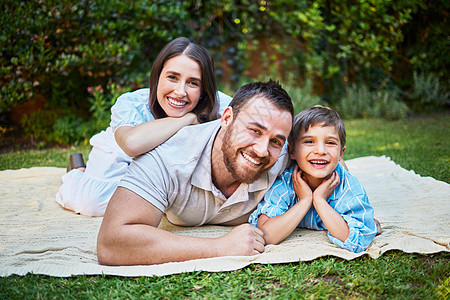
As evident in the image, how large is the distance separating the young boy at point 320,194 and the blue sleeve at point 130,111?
112cm

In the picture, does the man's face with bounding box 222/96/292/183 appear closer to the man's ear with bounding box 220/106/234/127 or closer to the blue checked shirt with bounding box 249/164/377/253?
the man's ear with bounding box 220/106/234/127

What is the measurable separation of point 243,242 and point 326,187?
2.05ft

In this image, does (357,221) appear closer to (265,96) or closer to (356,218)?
(356,218)

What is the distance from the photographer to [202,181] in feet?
8.23

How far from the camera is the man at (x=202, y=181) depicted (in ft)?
7.45

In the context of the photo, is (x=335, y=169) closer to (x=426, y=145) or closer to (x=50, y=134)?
(x=426, y=145)

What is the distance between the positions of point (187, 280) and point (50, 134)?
495 centimetres

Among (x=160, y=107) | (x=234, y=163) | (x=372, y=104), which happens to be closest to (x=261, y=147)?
(x=234, y=163)

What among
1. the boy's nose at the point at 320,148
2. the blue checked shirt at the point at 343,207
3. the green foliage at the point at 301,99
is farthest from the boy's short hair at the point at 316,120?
the green foliage at the point at 301,99

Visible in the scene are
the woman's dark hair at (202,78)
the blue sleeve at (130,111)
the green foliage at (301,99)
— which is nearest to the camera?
the blue sleeve at (130,111)

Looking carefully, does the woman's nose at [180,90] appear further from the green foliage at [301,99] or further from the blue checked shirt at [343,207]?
the green foliage at [301,99]

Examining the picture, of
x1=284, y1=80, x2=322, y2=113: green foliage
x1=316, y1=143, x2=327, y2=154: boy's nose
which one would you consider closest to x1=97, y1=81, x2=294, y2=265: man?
x1=316, y1=143, x2=327, y2=154: boy's nose

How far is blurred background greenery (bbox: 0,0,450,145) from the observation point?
5.70 m

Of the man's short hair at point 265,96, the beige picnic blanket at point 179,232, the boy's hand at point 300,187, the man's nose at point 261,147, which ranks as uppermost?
the man's short hair at point 265,96
